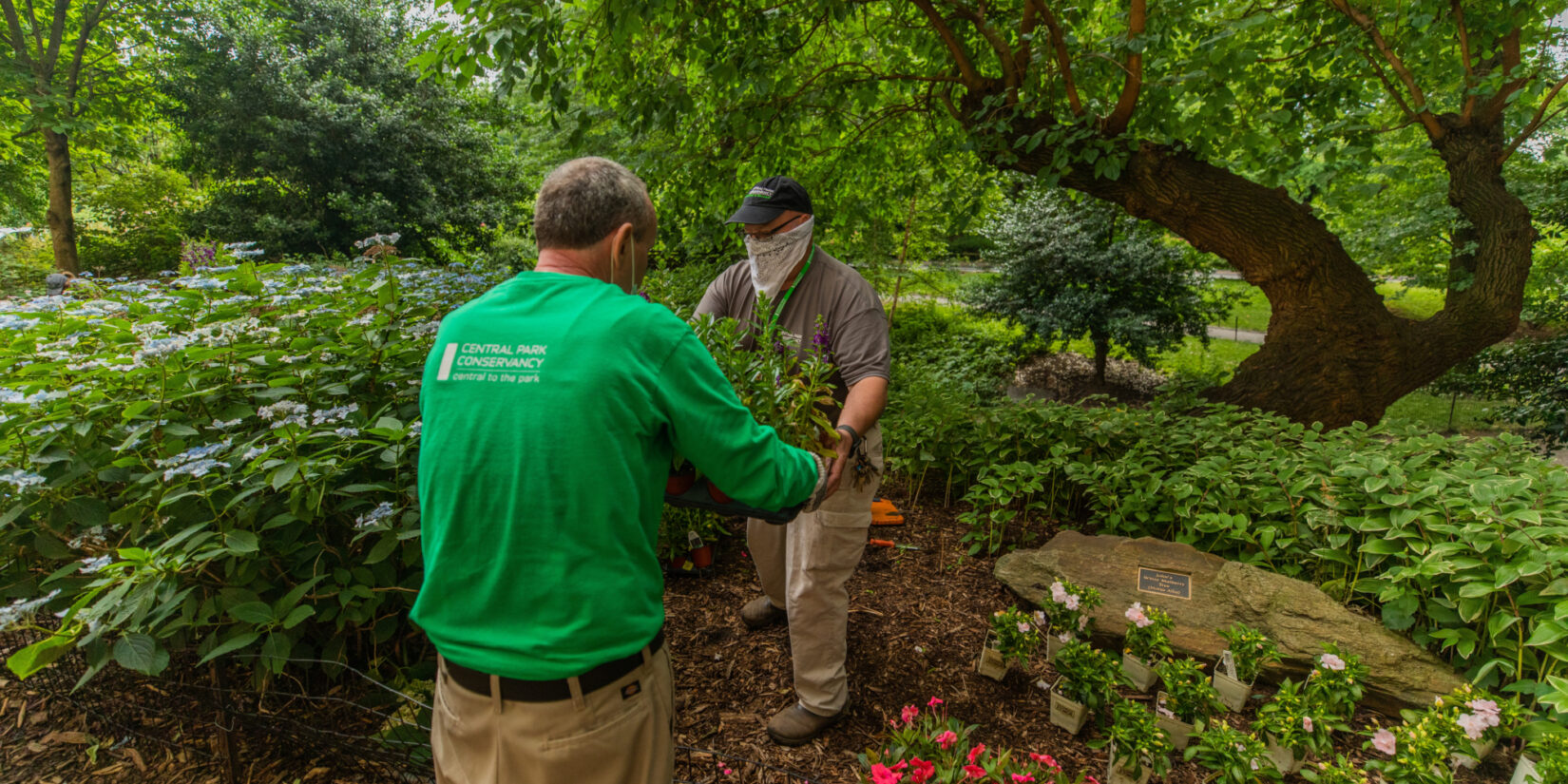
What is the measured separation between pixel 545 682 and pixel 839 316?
1598 mm

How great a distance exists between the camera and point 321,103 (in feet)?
40.9

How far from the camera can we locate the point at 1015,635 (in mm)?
2646

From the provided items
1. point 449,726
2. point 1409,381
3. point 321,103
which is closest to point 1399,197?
point 1409,381

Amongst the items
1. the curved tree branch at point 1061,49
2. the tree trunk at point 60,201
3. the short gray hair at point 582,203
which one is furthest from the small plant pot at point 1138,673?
the tree trunk at point 60,201

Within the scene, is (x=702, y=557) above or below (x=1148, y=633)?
below

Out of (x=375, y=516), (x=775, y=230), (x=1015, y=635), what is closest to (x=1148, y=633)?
Result: (x=1015, y=635)

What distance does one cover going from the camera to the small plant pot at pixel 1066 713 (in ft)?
8.05

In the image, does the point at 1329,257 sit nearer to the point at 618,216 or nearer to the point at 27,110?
the point at 618,216

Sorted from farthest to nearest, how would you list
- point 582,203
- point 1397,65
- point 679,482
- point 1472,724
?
point 1397,65 → point 1472,724 → point 679,482 → point 582,203

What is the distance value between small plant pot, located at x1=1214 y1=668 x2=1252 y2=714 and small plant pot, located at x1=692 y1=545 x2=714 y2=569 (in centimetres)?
234

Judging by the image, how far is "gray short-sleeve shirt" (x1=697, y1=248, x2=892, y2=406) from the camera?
2.33m

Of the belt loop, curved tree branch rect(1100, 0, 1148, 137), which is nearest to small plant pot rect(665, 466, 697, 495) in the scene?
the belt loop

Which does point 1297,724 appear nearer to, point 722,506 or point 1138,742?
point 1138,742

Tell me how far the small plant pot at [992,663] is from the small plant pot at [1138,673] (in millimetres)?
481
